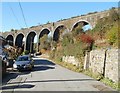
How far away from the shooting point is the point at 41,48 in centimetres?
9062

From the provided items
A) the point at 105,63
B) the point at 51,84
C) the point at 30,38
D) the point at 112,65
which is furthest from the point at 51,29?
the point at 51,84

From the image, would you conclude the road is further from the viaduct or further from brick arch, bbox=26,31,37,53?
brick arch, bbox=26,31,37,53

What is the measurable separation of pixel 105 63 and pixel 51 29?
64.1 meters

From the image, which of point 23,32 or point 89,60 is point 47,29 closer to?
point 23,32

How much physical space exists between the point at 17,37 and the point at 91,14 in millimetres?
41144

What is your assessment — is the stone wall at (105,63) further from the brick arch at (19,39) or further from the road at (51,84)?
the brick arch at (19,39)

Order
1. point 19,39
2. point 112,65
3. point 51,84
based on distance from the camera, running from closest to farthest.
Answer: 1. point 51,84
2. point 112,65
3. point 19,39

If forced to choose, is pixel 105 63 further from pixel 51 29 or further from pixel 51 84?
pixel 51 29

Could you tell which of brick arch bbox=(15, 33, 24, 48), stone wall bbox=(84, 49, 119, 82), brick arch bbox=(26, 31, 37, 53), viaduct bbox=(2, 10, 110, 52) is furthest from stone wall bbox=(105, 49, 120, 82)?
brick arch bbox=(15, 33, 24, 48)

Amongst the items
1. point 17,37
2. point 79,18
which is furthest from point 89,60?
point 17,37

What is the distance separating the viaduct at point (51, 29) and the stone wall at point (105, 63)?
3577 cm

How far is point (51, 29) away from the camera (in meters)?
81.2

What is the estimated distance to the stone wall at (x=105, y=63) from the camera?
15.0 meters

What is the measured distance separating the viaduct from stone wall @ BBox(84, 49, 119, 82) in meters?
35.8
